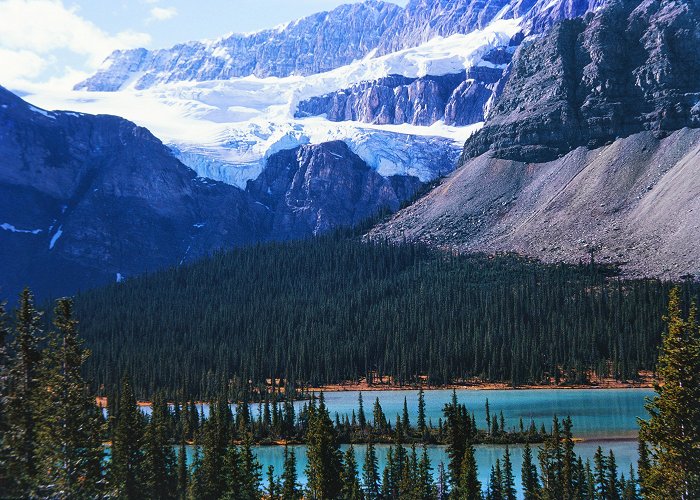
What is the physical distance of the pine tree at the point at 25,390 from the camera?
137 ft

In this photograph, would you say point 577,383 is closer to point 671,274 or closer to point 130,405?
point 671,274

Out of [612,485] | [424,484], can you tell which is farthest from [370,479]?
[612,485]

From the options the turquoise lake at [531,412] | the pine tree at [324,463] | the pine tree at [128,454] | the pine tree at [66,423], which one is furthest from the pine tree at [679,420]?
the turquoise lake at [531,412]

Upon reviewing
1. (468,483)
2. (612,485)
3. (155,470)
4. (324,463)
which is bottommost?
(612,485)

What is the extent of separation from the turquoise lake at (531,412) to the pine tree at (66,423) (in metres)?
49.4

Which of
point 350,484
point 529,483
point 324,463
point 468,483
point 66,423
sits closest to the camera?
point 66,423

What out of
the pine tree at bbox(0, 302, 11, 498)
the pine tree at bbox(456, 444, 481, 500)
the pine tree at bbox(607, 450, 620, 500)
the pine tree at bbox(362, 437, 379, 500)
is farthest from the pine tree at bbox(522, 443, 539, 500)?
the pine tree at bbox(0, 302, 11, 498)

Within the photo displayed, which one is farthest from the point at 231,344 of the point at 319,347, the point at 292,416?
the point at 292,416

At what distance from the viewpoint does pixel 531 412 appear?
123562 millimetres

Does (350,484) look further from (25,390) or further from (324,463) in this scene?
(25,390)

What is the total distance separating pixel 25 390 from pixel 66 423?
11.8 ft

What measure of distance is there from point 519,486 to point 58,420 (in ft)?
177

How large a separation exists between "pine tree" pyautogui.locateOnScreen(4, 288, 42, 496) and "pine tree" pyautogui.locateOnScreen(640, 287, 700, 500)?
30.0 m

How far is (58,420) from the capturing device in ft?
133
